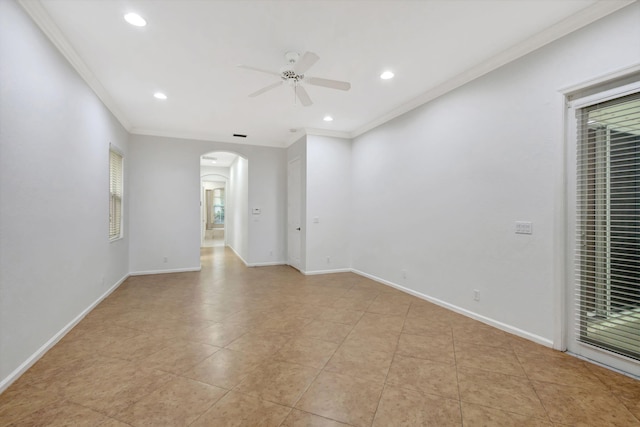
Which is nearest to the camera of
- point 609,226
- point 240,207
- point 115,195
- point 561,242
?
point 609,226

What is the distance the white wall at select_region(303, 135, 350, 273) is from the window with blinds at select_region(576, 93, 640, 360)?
12.6 feet

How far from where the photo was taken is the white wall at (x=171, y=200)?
224 inches

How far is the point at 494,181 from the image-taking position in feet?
10.2

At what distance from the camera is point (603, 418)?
5.69 ft

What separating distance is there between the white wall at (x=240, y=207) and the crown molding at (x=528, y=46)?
4232mm

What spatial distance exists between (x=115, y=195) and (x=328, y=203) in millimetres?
3725

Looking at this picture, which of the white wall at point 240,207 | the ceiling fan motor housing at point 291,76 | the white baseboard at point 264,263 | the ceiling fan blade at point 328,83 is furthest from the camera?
the white wall at point 240,207

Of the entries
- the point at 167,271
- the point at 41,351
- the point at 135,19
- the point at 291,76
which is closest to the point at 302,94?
the point at 291,76

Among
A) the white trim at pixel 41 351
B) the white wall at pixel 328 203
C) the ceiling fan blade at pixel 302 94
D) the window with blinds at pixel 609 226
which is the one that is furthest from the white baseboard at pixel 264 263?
the window with blinds at pixel 609 226

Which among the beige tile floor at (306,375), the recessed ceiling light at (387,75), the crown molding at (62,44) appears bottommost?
the beige tile floor at (306,375)

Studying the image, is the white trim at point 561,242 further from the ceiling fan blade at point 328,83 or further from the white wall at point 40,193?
the white wall at point 40,193

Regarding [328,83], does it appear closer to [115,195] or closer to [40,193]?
[40,193]

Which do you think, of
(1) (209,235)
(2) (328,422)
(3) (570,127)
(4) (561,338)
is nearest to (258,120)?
(3) (570,127)

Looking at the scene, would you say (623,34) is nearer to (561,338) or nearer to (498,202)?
(498,202)
